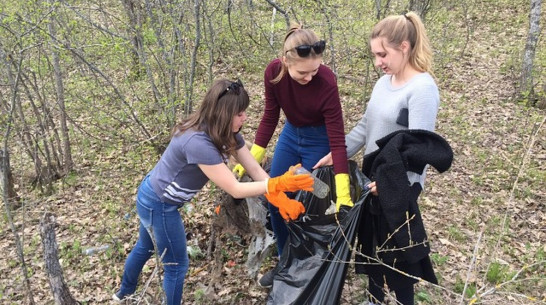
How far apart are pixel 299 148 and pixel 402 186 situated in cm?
84

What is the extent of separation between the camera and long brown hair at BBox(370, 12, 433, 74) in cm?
193

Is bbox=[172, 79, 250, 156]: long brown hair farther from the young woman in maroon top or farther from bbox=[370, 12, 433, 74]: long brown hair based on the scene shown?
bbox=[370, 12, 433, 74]: long brown hair

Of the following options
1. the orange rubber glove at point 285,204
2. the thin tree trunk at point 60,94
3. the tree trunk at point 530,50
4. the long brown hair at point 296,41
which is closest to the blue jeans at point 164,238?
the orange rubber glove at point 285,204

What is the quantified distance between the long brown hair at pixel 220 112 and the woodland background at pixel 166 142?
88 cm

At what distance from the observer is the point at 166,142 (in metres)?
5.17

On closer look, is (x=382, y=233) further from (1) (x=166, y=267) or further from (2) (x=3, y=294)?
(2) (x=3, y=294)

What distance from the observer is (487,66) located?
7.61 meters

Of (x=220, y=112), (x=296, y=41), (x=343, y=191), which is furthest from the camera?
(x=343, y=191)

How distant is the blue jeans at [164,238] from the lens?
2.25 metres

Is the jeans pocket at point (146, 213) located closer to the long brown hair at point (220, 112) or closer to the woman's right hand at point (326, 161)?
the long brown hair at point (220, 112)

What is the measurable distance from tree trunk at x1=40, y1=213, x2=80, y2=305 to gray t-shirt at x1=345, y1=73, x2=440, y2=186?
196 centimetres

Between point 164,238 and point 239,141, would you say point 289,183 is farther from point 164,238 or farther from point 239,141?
point 164,238

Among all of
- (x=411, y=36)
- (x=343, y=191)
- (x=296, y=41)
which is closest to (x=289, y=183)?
(x=343, y=191)

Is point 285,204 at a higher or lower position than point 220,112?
lower
